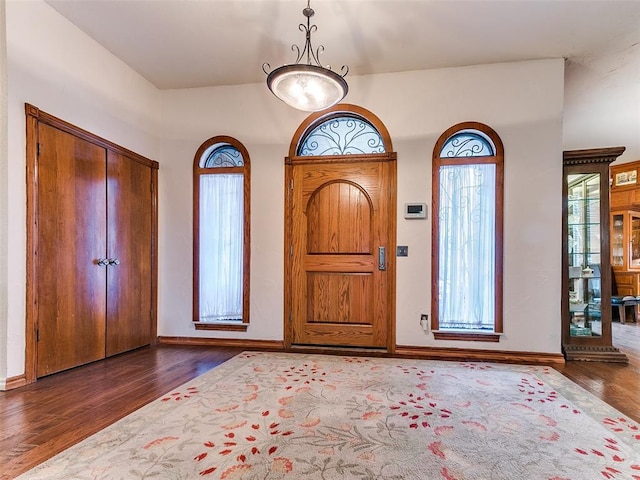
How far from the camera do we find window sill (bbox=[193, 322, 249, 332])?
4348 mm

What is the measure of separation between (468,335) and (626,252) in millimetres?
5521

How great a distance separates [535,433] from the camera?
218 centimetres

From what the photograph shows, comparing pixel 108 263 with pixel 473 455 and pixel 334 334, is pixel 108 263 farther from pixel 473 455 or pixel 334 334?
pixel 473 455

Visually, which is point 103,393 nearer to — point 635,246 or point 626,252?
point 626,252

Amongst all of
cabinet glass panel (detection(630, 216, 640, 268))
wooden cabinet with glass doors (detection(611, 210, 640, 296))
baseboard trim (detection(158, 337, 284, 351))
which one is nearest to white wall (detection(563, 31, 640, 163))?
wooden cabinet with glass doors (detection(611, 210, 640, 296))

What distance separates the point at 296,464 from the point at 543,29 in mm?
3972

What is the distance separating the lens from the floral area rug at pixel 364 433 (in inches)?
70.4

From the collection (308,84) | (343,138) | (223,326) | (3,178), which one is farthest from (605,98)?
(3,178)

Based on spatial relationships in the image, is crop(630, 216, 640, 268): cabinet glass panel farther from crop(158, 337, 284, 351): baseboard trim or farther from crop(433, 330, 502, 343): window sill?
crop(158, 337, 284, 351): baseboard trim

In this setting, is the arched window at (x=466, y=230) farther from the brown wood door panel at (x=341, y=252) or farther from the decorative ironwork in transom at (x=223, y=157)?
the decorative ironwork in transom at (x=223, y=157)

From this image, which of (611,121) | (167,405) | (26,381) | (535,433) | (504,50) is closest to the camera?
(535,433)

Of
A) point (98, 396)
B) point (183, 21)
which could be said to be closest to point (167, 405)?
point (98, 396)

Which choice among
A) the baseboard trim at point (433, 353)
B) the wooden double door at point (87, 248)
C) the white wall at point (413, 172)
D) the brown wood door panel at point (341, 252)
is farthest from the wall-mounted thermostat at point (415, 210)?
the wooden double door at point (87, 248)

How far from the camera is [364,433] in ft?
7.04
